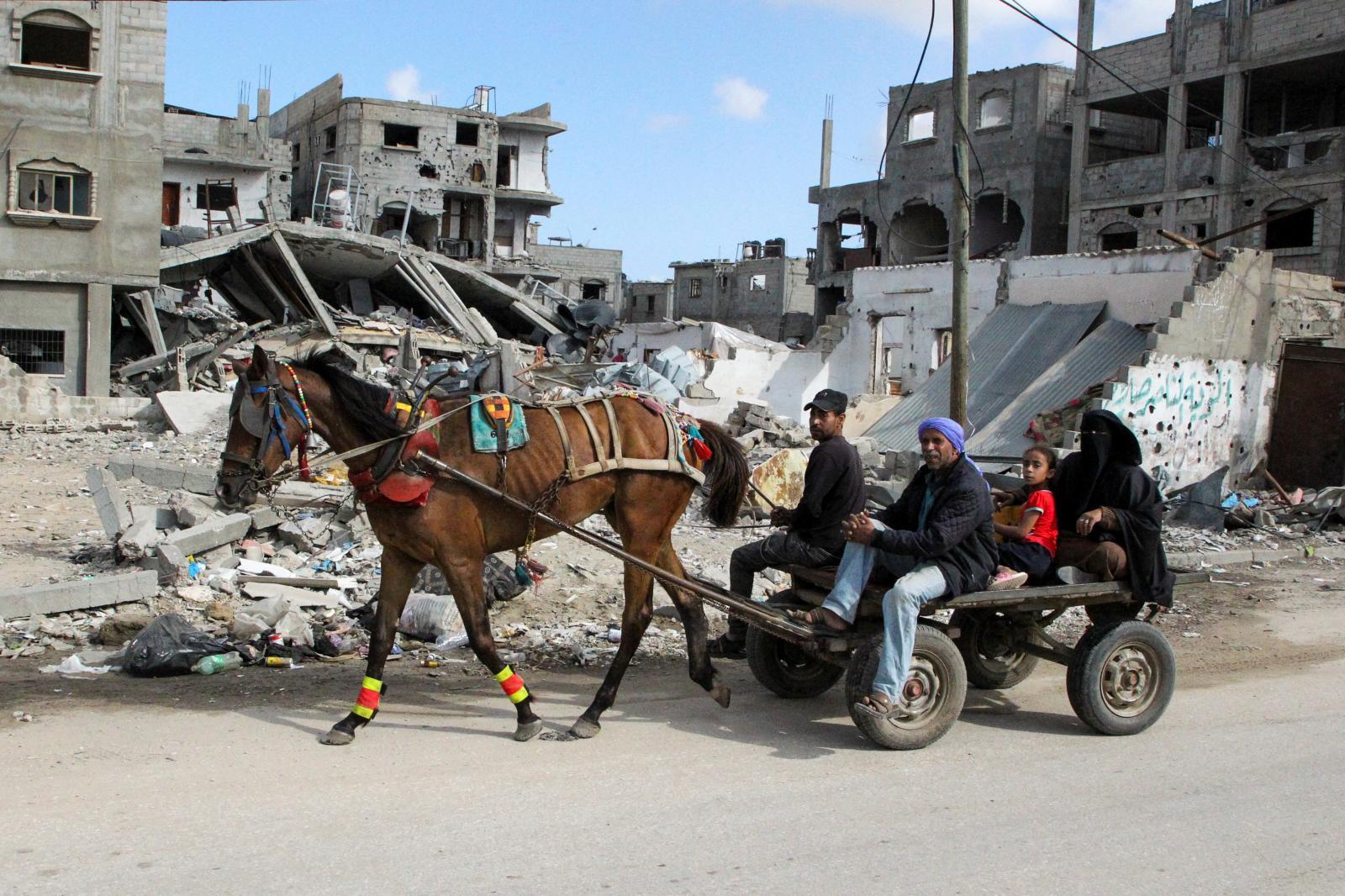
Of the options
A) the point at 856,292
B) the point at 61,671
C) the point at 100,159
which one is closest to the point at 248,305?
the point at 100,159

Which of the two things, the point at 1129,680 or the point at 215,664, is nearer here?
the point at 1129,680

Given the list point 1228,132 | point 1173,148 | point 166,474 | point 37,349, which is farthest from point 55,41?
point 1228,132

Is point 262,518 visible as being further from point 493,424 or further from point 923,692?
point 923,692

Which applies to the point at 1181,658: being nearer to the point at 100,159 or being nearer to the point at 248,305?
the point at 100,159

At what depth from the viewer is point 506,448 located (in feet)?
20.2

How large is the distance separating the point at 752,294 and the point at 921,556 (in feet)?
159

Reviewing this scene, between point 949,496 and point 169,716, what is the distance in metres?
4.16

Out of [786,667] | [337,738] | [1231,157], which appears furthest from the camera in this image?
[1231,157]

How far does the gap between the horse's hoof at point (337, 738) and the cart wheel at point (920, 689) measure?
8.05ft

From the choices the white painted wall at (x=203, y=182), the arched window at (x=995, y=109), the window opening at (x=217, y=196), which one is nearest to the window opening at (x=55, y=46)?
the white painted wall at (x=203, y=182)

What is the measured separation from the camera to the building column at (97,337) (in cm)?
2600

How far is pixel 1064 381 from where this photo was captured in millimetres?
18797

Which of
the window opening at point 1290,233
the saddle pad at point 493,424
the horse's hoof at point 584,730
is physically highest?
the window opening at point 1290,233

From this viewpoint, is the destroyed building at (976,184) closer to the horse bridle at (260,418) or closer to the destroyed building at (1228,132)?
the destroyed building at (1228,132)
